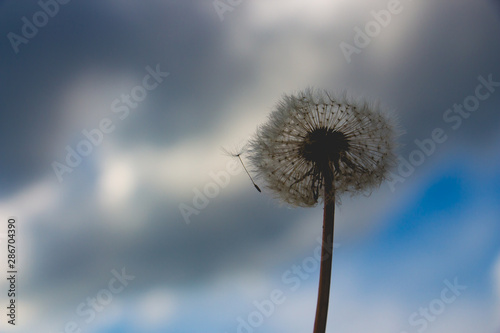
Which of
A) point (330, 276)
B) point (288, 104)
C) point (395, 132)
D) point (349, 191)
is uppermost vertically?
point (288, 104)

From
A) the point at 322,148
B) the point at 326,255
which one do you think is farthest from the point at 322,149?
the point at 326,255

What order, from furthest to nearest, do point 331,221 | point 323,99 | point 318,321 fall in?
point 323,99 → point 331,221 → point 318,321

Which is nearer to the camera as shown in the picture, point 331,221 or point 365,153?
point 331,221

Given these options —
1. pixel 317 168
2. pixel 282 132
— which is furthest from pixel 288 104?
pixel 317 168

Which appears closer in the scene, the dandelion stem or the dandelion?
the dandelion stem

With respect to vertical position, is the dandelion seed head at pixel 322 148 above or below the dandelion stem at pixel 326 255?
above

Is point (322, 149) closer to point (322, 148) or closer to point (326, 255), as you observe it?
point (322, 148)

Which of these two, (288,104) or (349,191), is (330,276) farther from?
(288,104)
